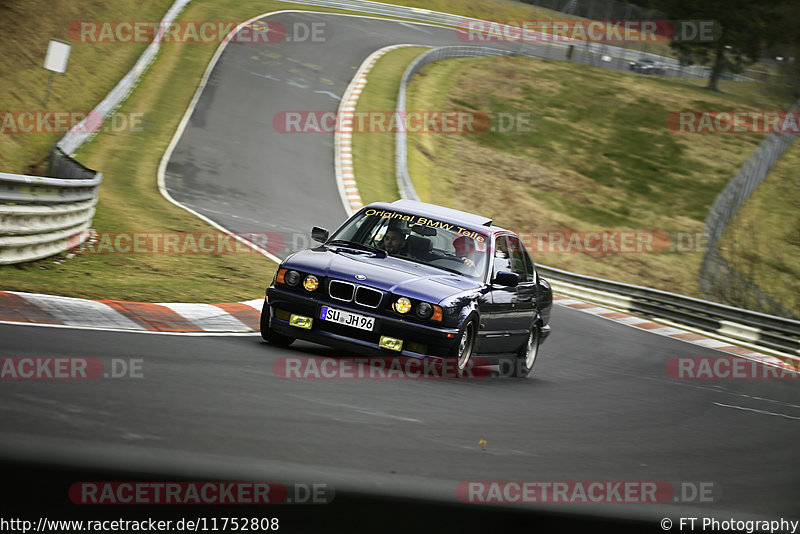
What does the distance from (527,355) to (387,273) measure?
2.49 m

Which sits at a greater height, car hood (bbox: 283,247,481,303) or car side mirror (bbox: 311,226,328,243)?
car side mirror (bbox: 311,226,328,243)

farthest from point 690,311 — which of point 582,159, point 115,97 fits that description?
point 115,97

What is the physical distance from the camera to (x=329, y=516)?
246 cm

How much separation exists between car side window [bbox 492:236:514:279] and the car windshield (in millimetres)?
163

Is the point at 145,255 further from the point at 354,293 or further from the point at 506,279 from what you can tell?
the point at 506,279

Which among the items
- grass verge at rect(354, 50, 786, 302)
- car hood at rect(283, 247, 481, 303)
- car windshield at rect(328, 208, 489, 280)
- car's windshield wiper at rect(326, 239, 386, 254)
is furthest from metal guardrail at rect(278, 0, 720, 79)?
car hood at rect(283, 247, 481, 303)

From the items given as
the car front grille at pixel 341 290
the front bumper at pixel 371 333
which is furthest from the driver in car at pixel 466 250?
the car front grille at pixel 341 290

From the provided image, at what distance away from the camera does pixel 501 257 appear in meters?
9.64

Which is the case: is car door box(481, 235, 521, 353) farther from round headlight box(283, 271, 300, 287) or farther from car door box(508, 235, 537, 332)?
round headlight box(283, 271, 300, 287)

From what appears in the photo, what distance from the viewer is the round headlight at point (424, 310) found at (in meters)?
8.07

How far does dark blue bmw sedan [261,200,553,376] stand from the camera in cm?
812

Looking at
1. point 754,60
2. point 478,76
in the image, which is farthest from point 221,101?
point 754,60

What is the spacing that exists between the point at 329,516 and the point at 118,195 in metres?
17.0

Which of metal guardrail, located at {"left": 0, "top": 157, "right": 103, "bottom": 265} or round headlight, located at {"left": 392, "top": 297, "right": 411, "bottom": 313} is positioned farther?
metal guardrail, located at {"left": 0, "top": 157, "right": 103, "bottom": 265}
